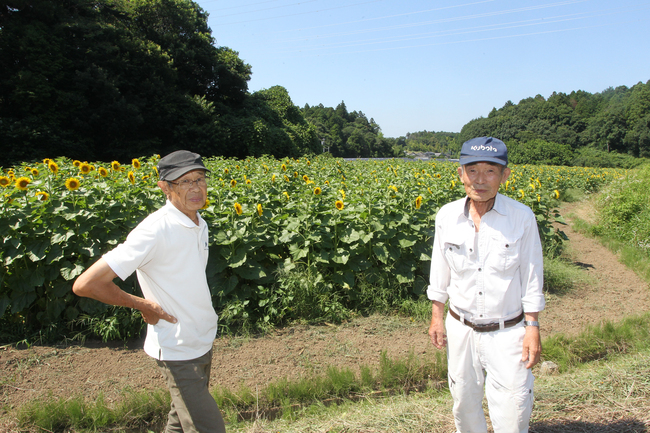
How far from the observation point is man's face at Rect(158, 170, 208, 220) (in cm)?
213

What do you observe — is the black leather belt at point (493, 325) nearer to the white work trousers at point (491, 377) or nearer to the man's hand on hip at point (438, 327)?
the white work trousers at point (491, 377)

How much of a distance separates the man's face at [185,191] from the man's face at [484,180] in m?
1.42

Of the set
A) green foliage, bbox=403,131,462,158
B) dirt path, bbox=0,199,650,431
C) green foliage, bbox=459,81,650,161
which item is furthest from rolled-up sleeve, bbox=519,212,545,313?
green foliage, bbox=403,131,462,158

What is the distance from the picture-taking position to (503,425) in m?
2.10

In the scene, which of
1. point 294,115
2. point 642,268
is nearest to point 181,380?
point 642,268

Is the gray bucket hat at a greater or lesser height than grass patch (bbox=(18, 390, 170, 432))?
greater

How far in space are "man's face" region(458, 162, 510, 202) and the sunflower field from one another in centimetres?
256

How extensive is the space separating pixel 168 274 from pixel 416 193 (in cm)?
453

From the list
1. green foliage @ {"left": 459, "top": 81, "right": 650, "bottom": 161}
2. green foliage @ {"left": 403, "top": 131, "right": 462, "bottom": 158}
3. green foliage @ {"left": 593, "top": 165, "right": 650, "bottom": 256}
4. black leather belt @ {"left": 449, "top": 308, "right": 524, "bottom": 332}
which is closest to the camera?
black leather belt @ {"left": 449, "top": 308, "right": 524, "bottom": 332}

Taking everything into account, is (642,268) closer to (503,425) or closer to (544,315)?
(544,315)

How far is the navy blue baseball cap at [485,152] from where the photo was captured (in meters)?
2.21

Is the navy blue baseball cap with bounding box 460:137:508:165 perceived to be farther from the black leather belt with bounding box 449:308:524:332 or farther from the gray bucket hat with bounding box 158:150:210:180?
the gray bucket hat with bounding box 158:150:210:180

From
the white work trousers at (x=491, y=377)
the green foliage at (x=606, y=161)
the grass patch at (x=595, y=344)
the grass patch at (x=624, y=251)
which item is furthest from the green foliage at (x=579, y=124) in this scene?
the white work trousers at (x=491, y=377)

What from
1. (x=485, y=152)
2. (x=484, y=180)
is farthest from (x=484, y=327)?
(x=485, y=152)
